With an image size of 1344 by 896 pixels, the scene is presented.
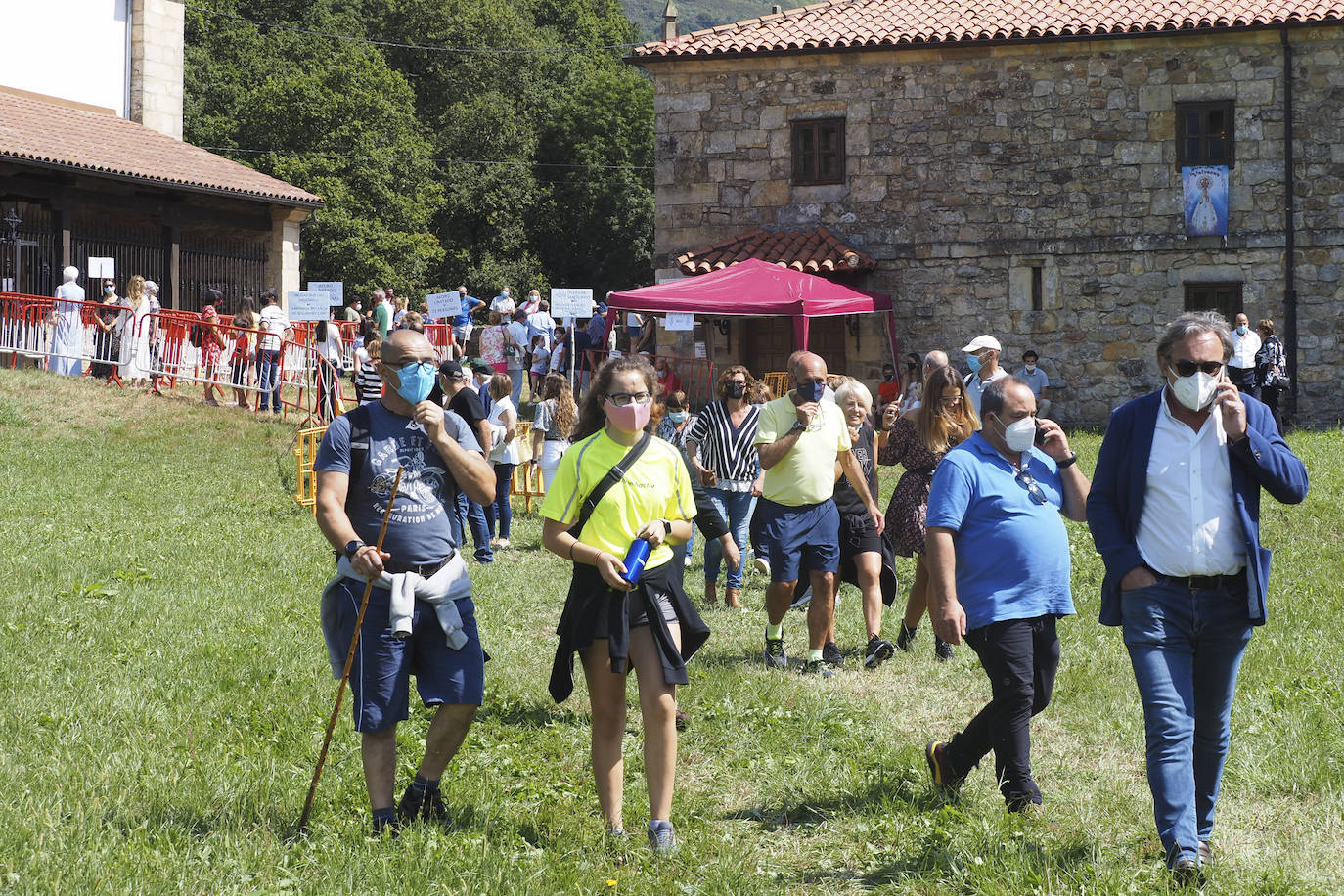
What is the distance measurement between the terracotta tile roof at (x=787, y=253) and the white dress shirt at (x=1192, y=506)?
1716cm

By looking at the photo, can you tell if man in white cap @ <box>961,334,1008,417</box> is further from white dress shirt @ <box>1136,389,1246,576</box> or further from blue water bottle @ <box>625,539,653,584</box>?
blue water bottle @ <box>625,539,653,584</box>

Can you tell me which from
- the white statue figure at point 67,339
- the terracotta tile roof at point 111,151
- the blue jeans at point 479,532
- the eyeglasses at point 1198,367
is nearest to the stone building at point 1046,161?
the terracotta tile roof at point 111,151

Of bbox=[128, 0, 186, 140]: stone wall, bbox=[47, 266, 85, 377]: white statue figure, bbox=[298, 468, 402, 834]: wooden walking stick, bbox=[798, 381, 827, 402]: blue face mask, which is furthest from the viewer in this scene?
bbox=[128, 0, 186, 140]: stone wall

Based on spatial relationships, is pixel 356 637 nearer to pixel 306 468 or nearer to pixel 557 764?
pixel 557 764

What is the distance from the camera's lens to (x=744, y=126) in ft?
75.9

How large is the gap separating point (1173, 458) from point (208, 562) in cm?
774

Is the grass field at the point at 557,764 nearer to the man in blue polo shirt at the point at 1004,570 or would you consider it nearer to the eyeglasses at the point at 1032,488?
the man in blue polo shirt at the point at 1004,570

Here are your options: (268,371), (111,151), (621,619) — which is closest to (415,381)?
(621,619)

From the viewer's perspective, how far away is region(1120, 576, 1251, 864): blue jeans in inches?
175

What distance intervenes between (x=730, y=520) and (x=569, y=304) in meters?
11.7

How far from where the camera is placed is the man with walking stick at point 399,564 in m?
4.76

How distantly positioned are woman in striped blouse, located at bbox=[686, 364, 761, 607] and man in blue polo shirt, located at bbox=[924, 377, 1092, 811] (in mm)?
4562

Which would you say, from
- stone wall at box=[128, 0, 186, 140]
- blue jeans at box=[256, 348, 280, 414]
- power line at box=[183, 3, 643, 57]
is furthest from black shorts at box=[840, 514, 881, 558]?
power line at box=[183, 3, 643, 57]

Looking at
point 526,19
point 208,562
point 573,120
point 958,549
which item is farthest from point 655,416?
point 526,19
